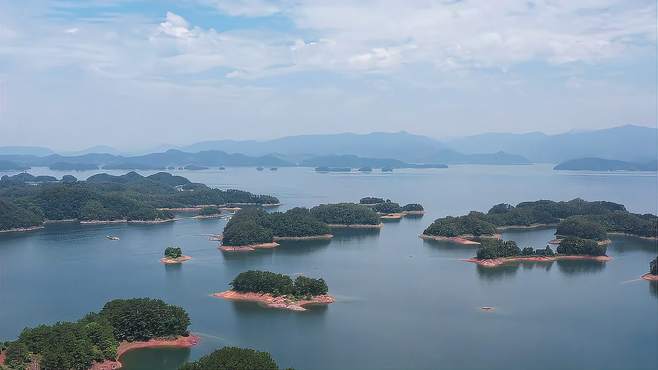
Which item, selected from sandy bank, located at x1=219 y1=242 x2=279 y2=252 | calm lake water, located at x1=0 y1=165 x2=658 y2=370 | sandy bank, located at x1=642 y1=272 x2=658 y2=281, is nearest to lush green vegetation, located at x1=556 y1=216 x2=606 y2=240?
calm lake water, located at x1=0 y1=165 x2=658 y2=370

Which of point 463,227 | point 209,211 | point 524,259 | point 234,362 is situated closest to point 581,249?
point 524,259

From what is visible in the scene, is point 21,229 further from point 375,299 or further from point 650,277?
point 650,277

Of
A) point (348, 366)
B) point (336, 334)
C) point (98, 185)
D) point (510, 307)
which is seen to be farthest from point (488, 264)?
point (98, 185)

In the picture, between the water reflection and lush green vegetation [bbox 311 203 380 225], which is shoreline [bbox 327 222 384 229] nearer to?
lush green vegetation [bbox 311 203 380 225]

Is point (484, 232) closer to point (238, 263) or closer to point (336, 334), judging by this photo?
point (238, 263)

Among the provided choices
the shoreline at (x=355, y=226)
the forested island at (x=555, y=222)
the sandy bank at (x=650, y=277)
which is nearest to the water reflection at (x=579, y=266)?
the sandy bank at (x=650, y=277)

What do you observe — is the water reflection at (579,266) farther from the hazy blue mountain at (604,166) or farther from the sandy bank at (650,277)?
the hazy blue mountain at (604,166)
